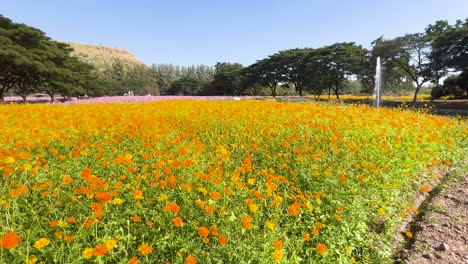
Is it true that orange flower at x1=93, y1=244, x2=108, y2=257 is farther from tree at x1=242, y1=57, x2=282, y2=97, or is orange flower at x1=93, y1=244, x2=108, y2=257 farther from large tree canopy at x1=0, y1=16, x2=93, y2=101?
tree at x1=242, y1=57, x2=282, y2=97

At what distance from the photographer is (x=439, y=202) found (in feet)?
15.4

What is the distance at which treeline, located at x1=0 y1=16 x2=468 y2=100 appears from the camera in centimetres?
2345

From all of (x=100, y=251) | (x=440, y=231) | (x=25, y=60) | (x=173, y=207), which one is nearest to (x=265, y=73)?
(x=25, y=60)

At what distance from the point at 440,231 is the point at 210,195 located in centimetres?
330

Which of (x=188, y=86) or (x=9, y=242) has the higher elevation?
(x=188, y=86)

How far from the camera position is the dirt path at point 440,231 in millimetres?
3332

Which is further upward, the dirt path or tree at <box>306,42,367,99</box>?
tree at <box>306,42,367,99</box>

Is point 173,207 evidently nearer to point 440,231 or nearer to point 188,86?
point 440,231

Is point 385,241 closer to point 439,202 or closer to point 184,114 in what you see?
point 439,202

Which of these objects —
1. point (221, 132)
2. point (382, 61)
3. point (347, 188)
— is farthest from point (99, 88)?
point (347, 188)

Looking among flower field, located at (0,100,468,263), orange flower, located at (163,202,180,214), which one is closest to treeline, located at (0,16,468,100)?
flower field, located at (0,100,468,263)

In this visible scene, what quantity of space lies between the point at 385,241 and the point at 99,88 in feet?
164

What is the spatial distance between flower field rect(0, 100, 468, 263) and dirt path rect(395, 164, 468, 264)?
0.86ft

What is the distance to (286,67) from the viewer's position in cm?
5131
